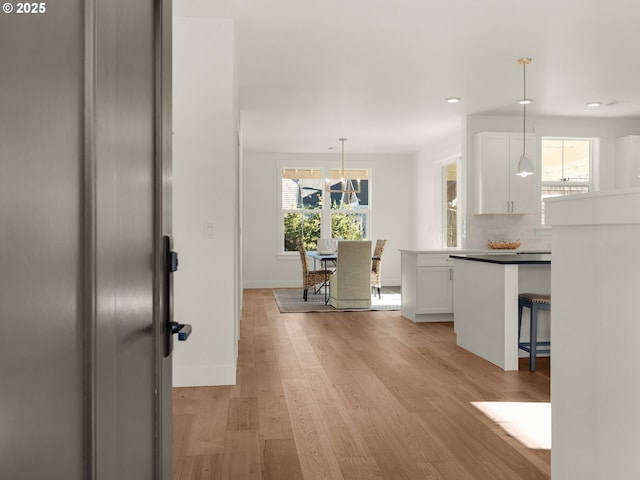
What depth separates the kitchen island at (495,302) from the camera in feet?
13.5

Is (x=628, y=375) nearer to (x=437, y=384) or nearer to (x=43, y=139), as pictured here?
(x=43, y=139)

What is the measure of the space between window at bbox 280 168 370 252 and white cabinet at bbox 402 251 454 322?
4152mm

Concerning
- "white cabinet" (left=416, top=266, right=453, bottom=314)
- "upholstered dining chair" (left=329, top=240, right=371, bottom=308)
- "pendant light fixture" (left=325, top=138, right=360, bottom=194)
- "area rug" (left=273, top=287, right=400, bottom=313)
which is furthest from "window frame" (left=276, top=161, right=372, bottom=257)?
"white cabinet" (left=416, top=266, right=453, bottom=314)

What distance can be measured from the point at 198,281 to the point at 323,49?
223 cm

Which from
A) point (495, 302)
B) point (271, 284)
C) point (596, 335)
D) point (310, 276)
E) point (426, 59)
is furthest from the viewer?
point (271, 284)

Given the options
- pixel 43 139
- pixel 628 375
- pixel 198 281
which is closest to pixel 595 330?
pixel 628 375

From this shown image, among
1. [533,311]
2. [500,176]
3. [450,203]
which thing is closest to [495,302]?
[533,311]

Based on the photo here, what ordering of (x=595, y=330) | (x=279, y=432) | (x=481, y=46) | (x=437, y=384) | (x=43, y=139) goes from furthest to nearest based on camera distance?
(x=481, y=46), (x=437, y=384), (x=279, y=432), (x=595, y=330), (x=43, y=139)

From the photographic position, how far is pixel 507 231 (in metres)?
7.30

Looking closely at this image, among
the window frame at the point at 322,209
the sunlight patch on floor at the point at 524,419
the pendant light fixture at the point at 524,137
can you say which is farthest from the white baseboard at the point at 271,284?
the sunlight patch on floor at the point at 524,419

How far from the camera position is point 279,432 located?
2.84 m

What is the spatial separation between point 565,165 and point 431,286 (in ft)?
9.47

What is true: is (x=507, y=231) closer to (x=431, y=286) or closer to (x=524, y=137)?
(x=524, y=137)

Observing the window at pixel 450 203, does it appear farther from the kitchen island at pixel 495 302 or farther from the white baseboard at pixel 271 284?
the kitchen island at pixel 495 302
